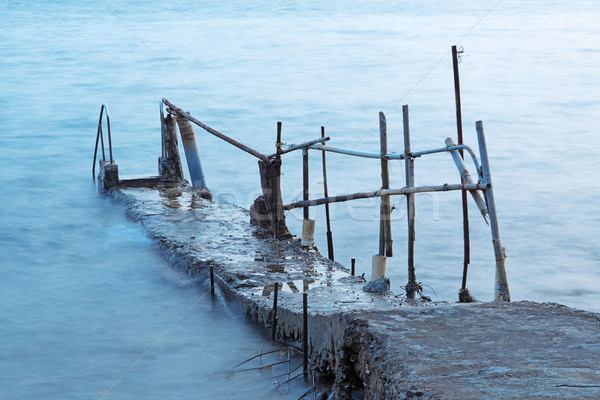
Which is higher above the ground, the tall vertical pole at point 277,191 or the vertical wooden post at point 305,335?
the tall vertical pole at point 277,191

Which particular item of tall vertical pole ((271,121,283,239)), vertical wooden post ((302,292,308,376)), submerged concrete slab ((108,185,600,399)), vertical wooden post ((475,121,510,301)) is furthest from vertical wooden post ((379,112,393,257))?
vertical wooden post ((302,292,308,376))

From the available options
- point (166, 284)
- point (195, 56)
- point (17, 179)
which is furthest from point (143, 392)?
point (195, 56)

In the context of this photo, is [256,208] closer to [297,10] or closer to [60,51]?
[60,51]

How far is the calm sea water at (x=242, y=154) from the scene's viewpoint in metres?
7.10

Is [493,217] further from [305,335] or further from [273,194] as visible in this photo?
[273,194]

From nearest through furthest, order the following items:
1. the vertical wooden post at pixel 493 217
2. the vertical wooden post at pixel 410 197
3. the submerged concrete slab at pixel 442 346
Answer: the submerged concrete slab at pixel 442 346 < the vertical wooden post at pixel 493 217 < the vertical wooden post at pixel 410 197

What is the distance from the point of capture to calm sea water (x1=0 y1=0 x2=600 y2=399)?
23.3ft

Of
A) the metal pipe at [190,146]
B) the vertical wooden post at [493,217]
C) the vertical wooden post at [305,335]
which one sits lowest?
the vertical wooden post at [305,335]

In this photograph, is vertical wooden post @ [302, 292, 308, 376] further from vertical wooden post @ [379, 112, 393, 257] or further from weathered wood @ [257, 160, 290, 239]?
weathered wood @ [257, 160, 290, 239]

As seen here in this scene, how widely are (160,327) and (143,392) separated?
1.33 meters

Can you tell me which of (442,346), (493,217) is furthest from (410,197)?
(442,346)

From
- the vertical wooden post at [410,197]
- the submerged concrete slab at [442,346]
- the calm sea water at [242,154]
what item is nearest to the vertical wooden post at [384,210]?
the vertical wooden post at [410,197]

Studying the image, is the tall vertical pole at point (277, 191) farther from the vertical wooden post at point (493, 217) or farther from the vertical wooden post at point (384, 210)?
the vertical wooden post at point (493, 217)

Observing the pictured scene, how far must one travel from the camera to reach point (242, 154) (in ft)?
65.0
